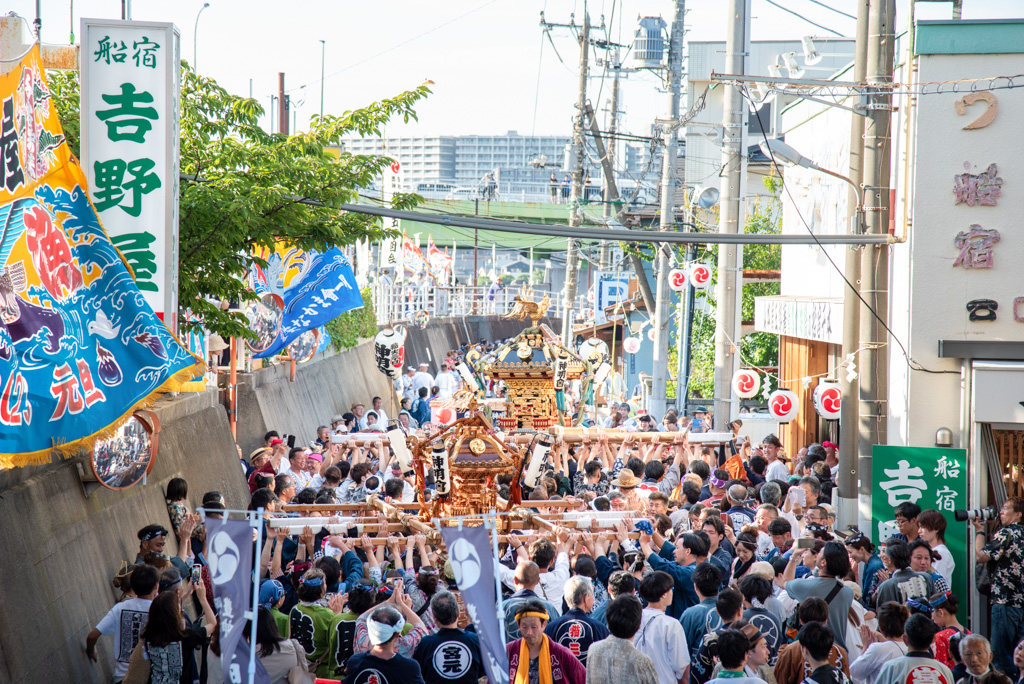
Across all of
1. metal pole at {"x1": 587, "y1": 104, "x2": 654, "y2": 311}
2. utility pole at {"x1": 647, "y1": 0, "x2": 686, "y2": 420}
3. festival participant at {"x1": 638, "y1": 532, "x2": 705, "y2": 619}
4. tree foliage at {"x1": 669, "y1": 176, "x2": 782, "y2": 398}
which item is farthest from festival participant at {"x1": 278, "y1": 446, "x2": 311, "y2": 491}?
tree foliage at {"x1": 669, "y1": 176, "x2": 782, "y2": 398}

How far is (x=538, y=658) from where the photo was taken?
5.71m

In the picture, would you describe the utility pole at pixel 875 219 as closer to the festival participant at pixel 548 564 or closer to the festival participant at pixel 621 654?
the festival participant at pixel 548 564

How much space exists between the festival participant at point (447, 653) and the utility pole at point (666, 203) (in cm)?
1477

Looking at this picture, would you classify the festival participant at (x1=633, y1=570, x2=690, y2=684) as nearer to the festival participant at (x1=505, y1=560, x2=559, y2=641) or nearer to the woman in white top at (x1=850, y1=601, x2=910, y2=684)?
the festival participant at (x1=505, y1=560, x2=559, y2=641)

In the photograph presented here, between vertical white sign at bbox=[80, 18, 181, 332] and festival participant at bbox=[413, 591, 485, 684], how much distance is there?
4.59m

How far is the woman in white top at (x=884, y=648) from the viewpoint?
6.16m

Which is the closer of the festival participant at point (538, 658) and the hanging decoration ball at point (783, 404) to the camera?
the festival participant at point (538, 658)

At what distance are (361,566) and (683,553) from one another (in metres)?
2.41

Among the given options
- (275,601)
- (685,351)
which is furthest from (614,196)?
(275,601)

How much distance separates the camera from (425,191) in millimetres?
84750

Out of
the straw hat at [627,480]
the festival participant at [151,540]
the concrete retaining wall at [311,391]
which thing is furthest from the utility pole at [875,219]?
the concrete retaining wall at [311,391]

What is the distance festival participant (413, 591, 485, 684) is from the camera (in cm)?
592

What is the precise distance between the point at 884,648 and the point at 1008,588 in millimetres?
2982

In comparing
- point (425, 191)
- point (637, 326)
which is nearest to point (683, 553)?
point (637, 326)
